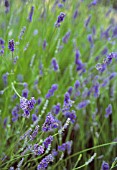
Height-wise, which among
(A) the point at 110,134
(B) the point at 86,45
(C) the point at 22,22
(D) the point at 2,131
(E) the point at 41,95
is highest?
(B) the point at 86,45

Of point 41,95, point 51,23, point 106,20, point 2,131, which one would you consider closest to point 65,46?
point 51,23

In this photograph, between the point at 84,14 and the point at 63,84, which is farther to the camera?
the point at 84,14

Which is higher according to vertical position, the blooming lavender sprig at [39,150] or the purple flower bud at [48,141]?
the purple flower bud at [48,141]

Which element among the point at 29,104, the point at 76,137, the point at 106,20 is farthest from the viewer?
the point at 106,20

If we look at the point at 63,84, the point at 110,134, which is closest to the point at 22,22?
the point at 63,84

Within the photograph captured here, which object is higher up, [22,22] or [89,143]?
[22,22]

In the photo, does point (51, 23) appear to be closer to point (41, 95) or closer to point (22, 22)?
point (22, 22)

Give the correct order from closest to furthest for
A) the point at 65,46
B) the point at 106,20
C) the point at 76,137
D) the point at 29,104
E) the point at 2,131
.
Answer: the point at 29,104 < the point at 2,131 < the point at 76,137 < the point at 65,46 < the point at 106,20

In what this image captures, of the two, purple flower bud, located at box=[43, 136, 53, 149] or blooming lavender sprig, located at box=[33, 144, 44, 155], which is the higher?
purple flower bud, located at box=[43, 136, 53, 149]

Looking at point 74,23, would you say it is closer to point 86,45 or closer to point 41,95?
point 86,45
